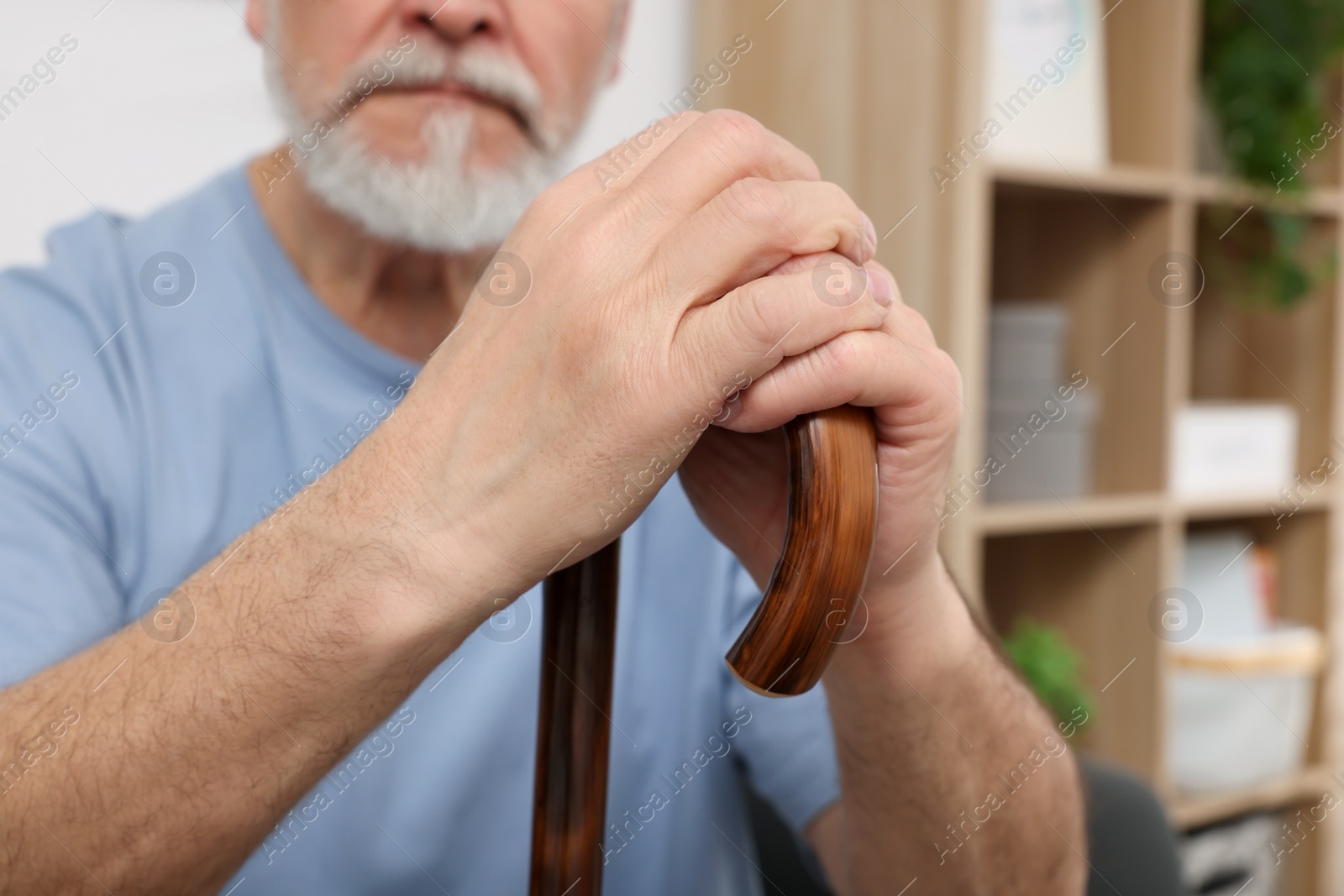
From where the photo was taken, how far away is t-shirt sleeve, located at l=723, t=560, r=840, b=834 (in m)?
0.81

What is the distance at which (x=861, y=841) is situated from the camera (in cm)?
71

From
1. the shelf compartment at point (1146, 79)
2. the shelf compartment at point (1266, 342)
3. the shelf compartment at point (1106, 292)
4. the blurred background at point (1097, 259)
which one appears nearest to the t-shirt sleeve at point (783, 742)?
the blurred background at point (1097, 259)

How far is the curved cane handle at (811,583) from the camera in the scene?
389 millimetres

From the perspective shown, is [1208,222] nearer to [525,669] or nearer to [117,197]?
[525,669]

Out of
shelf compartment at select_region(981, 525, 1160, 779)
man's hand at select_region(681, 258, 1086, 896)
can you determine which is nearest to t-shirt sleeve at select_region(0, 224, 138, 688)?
man's hand at select_region(681, 258, 1086, 896)

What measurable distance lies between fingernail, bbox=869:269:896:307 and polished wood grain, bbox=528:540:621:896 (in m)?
0.16

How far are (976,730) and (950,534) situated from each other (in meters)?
0.66

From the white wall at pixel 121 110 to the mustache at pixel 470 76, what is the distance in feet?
0.53

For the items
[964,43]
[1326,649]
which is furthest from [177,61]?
[1326,649]

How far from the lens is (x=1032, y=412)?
1.47 metres

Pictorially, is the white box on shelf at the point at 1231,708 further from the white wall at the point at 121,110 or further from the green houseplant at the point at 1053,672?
the white wall at the point at 121,110

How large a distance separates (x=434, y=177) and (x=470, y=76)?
0.08 metres

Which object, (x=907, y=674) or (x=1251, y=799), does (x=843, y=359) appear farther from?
(x=1251, y=799)

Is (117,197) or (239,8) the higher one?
(239,8)
